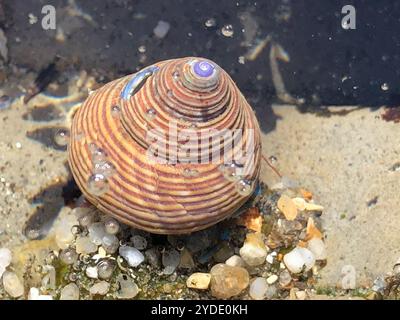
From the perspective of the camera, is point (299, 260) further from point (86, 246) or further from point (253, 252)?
point (86, 246)

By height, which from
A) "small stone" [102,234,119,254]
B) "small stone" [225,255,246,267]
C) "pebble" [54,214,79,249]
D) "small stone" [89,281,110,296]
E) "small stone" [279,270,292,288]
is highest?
"small stone" [102,234,119,254]

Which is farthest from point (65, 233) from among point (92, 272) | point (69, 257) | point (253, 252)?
point (253, 252)

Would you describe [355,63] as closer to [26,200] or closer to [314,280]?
[314,280]

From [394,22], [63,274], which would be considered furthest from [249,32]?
[63,274]

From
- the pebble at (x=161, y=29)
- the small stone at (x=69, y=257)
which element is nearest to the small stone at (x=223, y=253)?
the small stone at (x=69, y=257)

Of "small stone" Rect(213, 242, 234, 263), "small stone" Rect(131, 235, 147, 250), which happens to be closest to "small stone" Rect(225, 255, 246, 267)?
"small stone" Rect(213, 242, 234, 263)

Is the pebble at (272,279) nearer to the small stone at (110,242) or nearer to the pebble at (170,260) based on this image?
the pebble at (170,260)

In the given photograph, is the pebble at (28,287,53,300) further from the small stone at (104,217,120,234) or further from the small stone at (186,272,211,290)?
the small stone at (186,272,211,290)

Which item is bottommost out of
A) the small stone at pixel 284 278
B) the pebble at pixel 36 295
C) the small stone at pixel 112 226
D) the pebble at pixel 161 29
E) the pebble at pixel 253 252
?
the pebble at pixel 36 295
